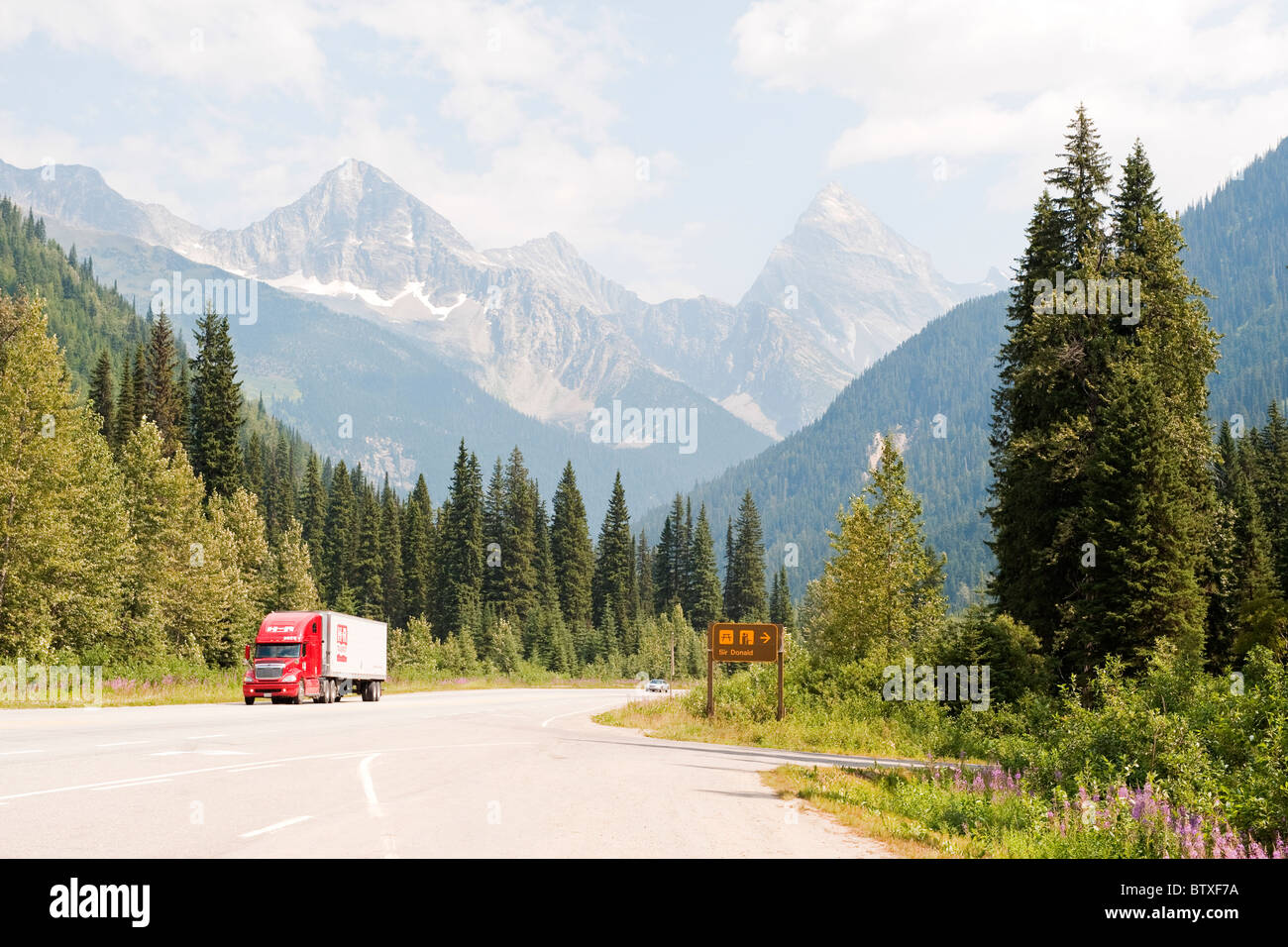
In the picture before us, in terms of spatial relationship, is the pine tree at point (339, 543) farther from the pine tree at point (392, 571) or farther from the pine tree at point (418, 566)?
the pine tree at point (418, 566)

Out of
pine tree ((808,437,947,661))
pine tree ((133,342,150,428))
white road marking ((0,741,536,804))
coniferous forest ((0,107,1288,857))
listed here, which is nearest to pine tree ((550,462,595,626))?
pine tree ((133,342,150,428))

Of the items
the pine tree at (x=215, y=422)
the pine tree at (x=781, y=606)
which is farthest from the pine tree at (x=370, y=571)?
the pine tree at (x=781, y=606)

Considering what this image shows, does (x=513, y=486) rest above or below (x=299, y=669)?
above

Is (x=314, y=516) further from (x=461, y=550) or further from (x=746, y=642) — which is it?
(x=746, y=642)

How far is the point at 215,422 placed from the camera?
2827 inches

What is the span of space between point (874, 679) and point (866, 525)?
1289 centimetres

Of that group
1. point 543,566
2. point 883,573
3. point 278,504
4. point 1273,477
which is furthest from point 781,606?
point 883,573

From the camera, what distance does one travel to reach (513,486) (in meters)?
121

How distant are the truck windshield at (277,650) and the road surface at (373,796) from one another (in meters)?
15.4

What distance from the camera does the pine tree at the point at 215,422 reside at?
7094 cm

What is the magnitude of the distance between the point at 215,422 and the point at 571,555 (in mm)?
58155
